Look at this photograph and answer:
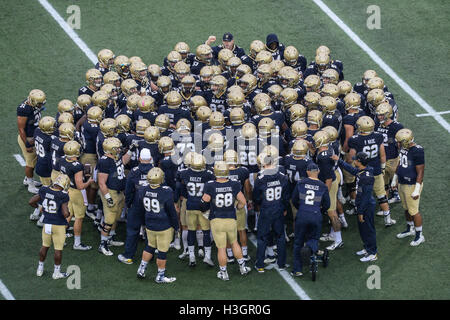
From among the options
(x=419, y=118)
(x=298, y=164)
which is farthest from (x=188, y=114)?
(x=419, y=118)

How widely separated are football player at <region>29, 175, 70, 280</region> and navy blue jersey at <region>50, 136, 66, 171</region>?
1.14 meters

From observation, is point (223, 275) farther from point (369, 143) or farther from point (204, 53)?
point (204, 53)

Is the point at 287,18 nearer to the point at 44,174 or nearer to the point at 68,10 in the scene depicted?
the point at 68,10

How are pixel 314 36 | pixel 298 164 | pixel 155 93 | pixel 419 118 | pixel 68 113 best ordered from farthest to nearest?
pixel 314 36
pixel 419 118
pixel 155 93
pixel 68 113
pixel 298 164

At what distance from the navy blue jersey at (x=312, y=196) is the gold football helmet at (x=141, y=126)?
315 cm

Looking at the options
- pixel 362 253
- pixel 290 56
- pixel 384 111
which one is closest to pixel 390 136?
pixel 384 111

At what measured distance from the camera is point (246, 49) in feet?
76.8

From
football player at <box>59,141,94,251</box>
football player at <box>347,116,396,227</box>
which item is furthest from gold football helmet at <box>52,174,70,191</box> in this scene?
football player at <box>347,116,396,227</box>

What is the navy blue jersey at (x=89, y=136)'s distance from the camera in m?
18.1

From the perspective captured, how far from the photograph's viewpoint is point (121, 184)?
17297mm

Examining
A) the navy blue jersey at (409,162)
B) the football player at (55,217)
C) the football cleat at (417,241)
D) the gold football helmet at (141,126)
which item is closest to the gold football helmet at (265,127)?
the gold football helmet at (141,126)

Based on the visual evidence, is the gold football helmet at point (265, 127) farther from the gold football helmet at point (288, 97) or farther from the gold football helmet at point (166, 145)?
the gold football helmet at point (166, 145)

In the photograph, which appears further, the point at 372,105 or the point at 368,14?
the point at 368,14

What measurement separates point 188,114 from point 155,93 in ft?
3.90
